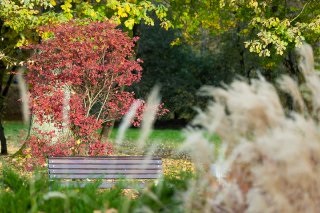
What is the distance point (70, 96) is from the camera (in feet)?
39.1

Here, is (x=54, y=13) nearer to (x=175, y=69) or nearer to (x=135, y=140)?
(x=135, y=140)

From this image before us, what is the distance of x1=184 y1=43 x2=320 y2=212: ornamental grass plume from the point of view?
3.48 meters

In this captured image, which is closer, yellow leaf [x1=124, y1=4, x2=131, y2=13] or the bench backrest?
the bench backrest

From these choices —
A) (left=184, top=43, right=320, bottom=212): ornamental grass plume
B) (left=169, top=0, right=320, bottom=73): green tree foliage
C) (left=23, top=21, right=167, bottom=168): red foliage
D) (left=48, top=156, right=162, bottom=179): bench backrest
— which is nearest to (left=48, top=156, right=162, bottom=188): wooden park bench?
(left=48, top=156, right=162, bottom=179): bench backrest

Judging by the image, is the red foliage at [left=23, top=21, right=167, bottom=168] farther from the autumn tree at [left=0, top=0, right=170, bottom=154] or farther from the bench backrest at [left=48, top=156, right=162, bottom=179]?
the bench backrest at [left=48, top=156, right=162, bottom=179]

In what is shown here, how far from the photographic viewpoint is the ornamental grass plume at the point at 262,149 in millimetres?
3481

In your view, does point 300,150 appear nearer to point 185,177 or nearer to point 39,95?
point 185,177

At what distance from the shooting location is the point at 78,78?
463 inches

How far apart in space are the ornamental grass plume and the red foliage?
7.76 meters

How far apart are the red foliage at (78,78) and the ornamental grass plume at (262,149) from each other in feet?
25.5

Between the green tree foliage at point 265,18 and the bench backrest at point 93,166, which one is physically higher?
the green tree foliage at point 265,18

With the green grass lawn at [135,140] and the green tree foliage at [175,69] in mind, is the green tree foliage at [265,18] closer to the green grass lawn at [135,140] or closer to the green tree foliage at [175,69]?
the green grass lawn at [135,140]

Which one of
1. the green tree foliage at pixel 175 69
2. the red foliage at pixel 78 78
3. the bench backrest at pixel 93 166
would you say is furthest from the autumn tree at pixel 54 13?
the green tree foliage at pixel 175 69

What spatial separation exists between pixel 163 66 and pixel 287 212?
2682 centimetres
